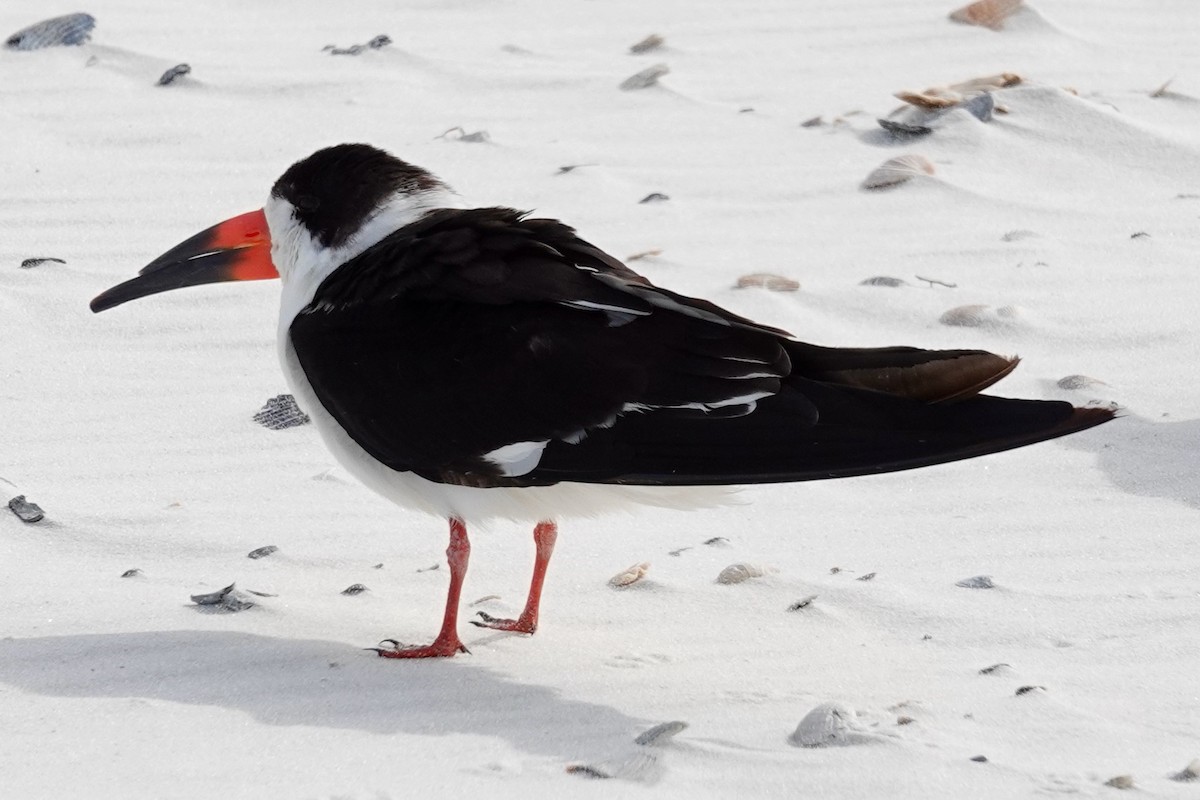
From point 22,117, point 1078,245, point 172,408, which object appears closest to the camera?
point 172,408

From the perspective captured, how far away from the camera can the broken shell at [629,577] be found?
4535 millimetres

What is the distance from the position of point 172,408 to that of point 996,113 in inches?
155

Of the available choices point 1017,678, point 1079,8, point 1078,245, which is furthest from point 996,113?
point 1017,678

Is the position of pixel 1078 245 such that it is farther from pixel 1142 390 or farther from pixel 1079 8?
pixel 1079 8

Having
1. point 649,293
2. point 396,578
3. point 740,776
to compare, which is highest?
point 649,293

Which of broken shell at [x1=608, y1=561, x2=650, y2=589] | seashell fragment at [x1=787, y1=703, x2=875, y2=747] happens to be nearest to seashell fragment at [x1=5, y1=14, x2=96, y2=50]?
broken shell at [x1=608, y1=561, x2=650, y2=589]

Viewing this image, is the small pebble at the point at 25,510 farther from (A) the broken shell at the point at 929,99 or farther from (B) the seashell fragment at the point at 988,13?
(B) the seashell fragment at the point at 988,13

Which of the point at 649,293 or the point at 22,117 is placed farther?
the point at 22,117

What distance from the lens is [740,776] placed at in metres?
3.30

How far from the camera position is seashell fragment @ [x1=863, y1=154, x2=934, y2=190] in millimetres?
7195

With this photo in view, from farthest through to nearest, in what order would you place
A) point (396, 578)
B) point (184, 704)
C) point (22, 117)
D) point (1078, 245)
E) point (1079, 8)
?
point (1079, 8)
point (22, 117)
point (1078, 245)
point (396, 578)
point (184, 704)

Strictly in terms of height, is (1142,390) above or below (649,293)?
below

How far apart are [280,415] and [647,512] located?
45.2 inches

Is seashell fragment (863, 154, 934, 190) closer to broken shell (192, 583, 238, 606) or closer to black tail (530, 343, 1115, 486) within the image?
black tail (530, 343, 1115, 486)
